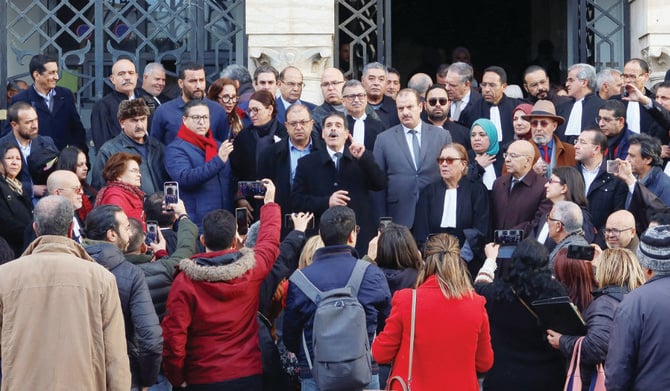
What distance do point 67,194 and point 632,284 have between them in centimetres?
428

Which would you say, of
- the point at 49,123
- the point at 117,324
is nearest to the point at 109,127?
the point at 49,123

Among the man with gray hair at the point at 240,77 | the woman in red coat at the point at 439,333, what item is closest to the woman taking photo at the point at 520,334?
the woman in red coat at the point at 439,333

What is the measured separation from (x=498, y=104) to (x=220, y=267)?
5.32 metres

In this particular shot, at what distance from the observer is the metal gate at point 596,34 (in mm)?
14773

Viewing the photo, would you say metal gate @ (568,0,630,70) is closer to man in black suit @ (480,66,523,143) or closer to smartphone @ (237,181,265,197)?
man in black suit @ (480,66,523,143)

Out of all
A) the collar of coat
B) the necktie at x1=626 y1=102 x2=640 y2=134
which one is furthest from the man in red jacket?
the necktie at x1=626 y1=102 x2=640 y2=134

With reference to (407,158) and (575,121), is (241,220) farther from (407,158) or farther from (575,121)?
(575,121)

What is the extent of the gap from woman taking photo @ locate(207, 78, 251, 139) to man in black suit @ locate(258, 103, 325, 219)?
911mm

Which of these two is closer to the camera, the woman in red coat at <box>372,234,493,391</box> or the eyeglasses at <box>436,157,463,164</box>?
the woman in red coat at <box>372,234,493,391</box>

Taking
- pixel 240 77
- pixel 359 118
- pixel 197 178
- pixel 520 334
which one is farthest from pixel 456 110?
pixel 520 334

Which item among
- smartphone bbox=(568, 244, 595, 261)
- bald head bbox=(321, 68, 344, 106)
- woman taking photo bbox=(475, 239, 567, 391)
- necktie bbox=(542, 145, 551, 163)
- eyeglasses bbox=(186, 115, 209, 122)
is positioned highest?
bald head bbox=(321, 68, 344, 106)

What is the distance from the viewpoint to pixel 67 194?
33.8 ft

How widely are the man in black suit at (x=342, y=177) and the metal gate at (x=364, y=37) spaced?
11.7ft

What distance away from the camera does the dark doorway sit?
21.3m
